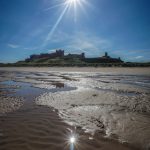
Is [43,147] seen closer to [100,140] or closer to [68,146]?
[68,146]

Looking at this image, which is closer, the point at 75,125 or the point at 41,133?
the point at 41,133

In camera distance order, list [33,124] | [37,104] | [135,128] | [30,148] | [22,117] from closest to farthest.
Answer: [30,148], [135,128], [33,124], [22,117], [37,104]

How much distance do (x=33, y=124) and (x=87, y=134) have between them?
162 centimetres

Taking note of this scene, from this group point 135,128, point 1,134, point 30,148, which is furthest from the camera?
point 135,128

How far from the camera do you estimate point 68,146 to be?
3701 mm

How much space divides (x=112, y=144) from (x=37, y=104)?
4.06 m

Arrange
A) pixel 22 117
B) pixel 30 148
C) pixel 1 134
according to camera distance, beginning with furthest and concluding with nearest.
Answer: pixel 22 117, pixel 1 134, pixel 30 148

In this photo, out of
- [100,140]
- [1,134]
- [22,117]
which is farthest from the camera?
[22,117]

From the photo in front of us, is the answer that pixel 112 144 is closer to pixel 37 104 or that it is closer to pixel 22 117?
pixel 22 117

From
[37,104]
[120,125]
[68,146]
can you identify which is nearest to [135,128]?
[120,125]

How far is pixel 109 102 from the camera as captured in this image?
7520 mm

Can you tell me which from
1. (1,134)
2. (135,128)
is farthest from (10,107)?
(135,128)

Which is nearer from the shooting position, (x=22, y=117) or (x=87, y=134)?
(x=87, y=134)

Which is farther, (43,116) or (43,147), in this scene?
(43,116)
